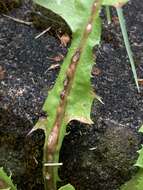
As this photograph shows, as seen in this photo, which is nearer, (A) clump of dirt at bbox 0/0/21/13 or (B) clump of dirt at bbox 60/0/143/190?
(B) clump of dirt at bbox 60/0/143/190

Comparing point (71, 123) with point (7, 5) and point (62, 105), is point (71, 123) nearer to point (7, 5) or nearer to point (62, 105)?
point (62, 105)

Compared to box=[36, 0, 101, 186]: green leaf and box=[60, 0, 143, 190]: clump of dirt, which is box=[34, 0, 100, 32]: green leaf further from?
box=[60, 0, 143, 190]: clump of dirt

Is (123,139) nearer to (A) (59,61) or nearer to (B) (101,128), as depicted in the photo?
(B) (101,128)

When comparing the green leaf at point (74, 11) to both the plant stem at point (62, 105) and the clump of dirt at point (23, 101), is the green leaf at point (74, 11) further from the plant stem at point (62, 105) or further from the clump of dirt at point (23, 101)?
the clump of dirt at point (23, 101)

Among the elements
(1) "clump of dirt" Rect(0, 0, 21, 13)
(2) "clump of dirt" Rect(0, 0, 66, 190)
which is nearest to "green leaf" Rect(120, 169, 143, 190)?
(2) "clump of dirt" Rect(0, 0, 66, 190)

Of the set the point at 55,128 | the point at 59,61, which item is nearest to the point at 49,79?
the point at 59,61

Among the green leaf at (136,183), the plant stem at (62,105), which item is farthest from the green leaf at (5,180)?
the green leaf at (136,183)

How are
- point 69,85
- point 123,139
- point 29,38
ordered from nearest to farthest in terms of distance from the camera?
point 69,85 < point 123,139 < point 29,38
